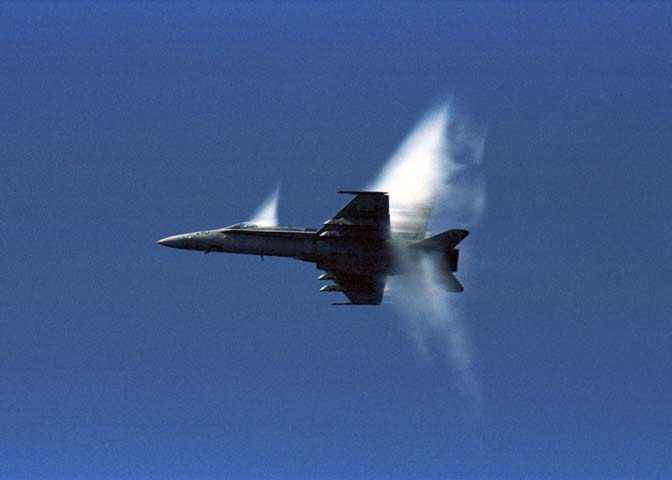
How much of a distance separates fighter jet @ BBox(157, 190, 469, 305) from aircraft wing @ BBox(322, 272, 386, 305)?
137mm

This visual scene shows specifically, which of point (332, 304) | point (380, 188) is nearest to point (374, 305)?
point (332, 304)

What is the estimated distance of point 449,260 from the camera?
75312mm

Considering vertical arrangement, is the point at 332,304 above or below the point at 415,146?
below

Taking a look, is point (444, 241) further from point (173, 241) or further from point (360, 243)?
point (173, 241)

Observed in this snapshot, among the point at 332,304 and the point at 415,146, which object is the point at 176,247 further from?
the point at 415,146

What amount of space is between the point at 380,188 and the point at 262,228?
22.2 ft

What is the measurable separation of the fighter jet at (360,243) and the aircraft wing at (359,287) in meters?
0.14

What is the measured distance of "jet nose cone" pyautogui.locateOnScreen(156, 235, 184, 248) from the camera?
8031 cm

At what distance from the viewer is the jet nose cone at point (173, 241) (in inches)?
3162

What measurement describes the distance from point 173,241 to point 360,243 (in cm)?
1123

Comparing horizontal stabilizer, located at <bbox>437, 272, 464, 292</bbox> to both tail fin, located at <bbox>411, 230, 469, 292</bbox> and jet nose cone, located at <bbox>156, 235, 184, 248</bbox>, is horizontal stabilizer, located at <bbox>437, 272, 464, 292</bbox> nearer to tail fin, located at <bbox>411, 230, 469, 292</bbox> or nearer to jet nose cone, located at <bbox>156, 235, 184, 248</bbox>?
tail fin, located at <bbox>411, 230, 469, 292</bbox>

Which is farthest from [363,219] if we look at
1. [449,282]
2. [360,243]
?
[449,282]

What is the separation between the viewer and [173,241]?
8044cm

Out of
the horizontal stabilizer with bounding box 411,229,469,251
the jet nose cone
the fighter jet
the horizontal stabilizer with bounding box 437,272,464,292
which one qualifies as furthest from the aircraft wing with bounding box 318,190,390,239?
the jet nose cone
